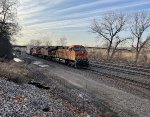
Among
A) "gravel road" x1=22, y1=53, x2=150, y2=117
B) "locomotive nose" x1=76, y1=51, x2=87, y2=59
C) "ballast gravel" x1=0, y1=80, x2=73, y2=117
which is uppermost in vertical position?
"locomotive nose" x1=76, y1=51, x2=87, y2=59

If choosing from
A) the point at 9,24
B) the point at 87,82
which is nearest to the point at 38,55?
the point at 9,24

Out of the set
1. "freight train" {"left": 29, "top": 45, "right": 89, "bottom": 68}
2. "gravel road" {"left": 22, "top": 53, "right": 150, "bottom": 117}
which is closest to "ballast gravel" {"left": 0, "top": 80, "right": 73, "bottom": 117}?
"gravel road" {"left": 22, "top": 53, "right": 150, "bottom": 117}

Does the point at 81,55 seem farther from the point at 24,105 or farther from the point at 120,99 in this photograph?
the point at 24,105

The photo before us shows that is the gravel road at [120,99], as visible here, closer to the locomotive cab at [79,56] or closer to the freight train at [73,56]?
the locomotive cab at [79,56]

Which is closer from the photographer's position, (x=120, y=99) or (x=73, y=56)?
(x=120, y=99)

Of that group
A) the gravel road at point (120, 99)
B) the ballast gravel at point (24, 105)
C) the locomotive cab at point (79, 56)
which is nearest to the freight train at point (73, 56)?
the locomotive cab at point (79, 56)

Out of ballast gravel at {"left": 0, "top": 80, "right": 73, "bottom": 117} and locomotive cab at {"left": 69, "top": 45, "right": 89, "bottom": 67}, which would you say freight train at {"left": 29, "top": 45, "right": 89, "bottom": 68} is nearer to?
locomotive cab at {"left": 69, "top": 45, "right": 89, "bottom": 67}

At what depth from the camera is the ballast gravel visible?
38.6ft

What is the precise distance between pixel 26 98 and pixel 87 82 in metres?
12.3

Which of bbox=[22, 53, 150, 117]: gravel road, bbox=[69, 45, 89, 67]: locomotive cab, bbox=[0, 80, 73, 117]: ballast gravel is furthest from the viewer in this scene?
bbox=[69, 45, 89, 67]: locomotive cab

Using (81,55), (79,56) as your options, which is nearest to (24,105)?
(79,56)

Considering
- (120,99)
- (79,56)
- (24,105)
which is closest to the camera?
(24,105)

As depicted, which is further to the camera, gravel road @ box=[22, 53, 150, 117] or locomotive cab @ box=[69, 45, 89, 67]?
locomotive cab @ box=[69, 45, 89, 67]

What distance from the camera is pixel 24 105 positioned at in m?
12.9
